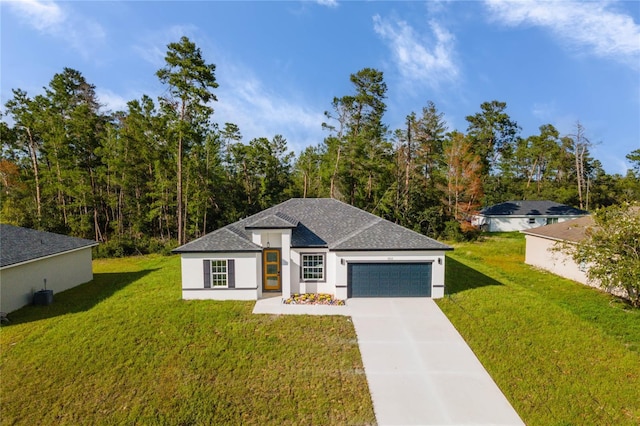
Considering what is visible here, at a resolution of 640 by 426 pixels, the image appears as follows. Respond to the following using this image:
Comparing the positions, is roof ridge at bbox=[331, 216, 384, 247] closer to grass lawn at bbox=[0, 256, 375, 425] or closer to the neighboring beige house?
grass lawn at bbox=[0, 256, 375, 425]

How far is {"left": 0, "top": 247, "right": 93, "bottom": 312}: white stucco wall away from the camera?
12500 millimetres

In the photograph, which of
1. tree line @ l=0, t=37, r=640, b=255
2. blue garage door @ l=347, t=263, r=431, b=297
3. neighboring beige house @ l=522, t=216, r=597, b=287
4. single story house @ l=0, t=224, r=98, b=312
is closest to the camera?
single story house @ l=0, t=224, r=98, b=312

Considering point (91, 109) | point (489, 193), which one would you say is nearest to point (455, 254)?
point (489, 193)

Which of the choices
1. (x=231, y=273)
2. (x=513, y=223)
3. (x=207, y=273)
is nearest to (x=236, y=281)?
(x=231, y=273)

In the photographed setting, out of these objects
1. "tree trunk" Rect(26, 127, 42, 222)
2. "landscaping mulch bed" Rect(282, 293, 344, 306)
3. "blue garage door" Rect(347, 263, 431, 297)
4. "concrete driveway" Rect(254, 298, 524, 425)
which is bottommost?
"concrete driveway" Rect(254, 298, 524, 425)

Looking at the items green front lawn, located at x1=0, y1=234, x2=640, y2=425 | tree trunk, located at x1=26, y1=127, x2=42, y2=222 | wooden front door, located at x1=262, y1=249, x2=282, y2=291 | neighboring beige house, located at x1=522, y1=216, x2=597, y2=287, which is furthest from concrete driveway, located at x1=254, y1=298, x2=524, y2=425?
tree trunk, located at x1=26, y1=127, x2=42, y2=222

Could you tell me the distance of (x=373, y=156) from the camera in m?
30.0

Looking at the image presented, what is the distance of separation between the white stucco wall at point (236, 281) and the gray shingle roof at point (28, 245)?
673 cm

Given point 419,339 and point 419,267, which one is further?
point 419,267

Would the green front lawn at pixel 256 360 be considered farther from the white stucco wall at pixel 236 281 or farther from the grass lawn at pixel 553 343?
the white stucco wall at pixel 236 281

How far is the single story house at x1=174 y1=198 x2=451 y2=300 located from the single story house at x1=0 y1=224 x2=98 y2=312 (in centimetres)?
655

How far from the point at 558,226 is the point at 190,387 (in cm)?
2418

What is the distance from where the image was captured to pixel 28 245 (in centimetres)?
1442

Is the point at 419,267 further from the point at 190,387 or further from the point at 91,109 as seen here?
the point at 91,109
